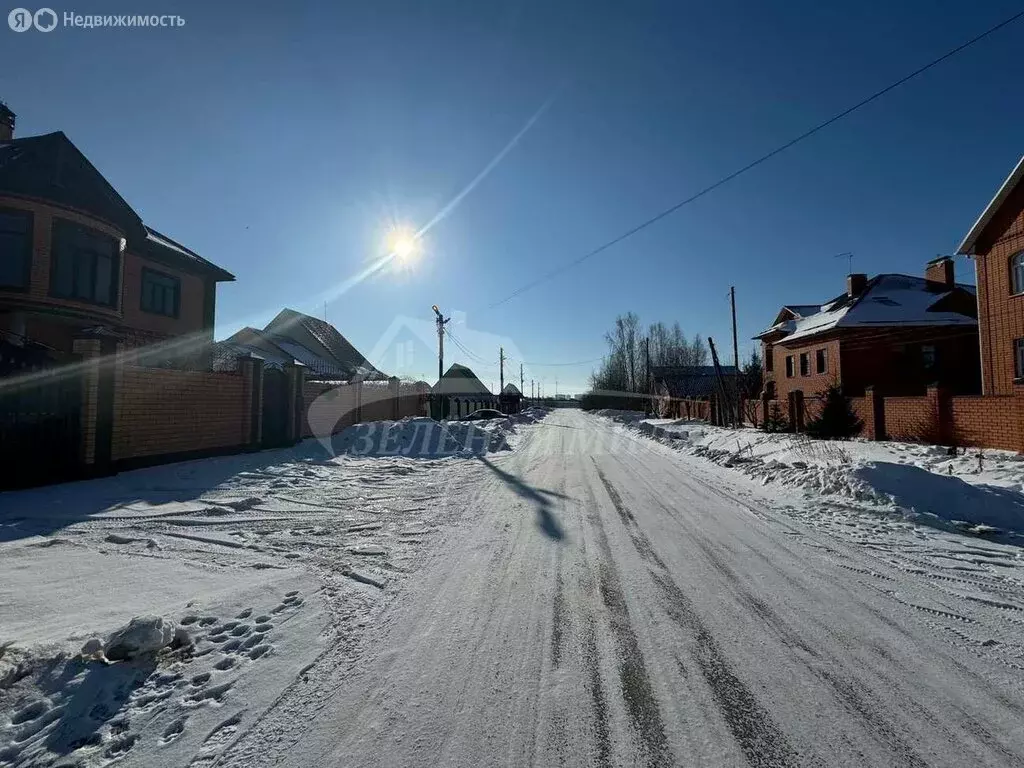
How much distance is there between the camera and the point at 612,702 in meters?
2.81

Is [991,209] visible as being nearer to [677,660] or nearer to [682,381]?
[677,660]

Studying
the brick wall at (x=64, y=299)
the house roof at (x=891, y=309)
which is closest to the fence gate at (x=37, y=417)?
the brick wall at (x=64, y=299)

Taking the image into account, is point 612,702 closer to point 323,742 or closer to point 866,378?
point 323,742

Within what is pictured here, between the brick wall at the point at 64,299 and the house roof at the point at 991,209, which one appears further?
the house roof at the point at 991,209

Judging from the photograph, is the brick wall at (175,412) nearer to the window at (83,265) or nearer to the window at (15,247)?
the window at (83,265)

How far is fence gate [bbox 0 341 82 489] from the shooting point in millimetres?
7773

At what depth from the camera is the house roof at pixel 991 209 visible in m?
16.9

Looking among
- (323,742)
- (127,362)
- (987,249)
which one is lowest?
(323,742)

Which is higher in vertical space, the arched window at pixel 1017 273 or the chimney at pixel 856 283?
the chimney at pixel 856 283

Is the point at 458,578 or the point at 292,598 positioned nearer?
the point at 292,598

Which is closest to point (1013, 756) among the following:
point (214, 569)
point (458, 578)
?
point (458, 578)

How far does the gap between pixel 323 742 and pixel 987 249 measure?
989 inches

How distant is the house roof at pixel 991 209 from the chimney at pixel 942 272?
935 centimetres

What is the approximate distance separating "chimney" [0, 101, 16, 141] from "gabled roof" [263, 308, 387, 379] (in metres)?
17.3
